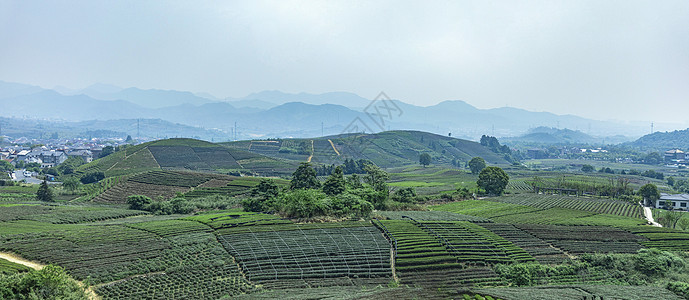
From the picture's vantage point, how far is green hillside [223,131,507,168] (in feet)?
500

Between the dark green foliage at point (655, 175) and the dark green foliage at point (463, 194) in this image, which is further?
the dark green foliage at point (655, 175)

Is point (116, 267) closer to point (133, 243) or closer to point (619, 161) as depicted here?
point (133, 243)

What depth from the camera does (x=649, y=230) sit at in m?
A: 49.2

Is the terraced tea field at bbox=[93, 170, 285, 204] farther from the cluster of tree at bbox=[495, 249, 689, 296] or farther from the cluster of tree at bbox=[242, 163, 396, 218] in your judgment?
the cluster of tree at bbox=[495, 249, 689, 296]

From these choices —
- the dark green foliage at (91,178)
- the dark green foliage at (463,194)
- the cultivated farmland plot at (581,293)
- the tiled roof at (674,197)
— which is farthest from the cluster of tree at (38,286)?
the tiled roof at (674,197)

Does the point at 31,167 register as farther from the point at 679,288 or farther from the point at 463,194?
the point at 679,288

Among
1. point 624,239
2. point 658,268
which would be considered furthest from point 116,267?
point 624,239

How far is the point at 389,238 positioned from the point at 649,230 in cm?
3401

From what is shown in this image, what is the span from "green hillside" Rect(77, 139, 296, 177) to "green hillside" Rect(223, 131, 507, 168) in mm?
17485

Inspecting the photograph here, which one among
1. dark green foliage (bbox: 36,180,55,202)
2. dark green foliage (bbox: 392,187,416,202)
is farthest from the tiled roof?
dark green foliage (bbox: 36,180,55,202)

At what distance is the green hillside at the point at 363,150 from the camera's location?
152 metres

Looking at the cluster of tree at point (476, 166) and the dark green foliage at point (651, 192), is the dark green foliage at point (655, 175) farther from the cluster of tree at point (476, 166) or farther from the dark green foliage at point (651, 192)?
the dark green foliage at point (651, 192)

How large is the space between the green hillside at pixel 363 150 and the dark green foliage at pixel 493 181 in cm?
6502

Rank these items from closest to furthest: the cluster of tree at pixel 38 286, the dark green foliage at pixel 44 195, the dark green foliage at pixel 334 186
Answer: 1. the cluster of tree at pixel 38 286
2. the dark green foliage at pixel 334 186
3. the dark green foliage at pixel 44 195
